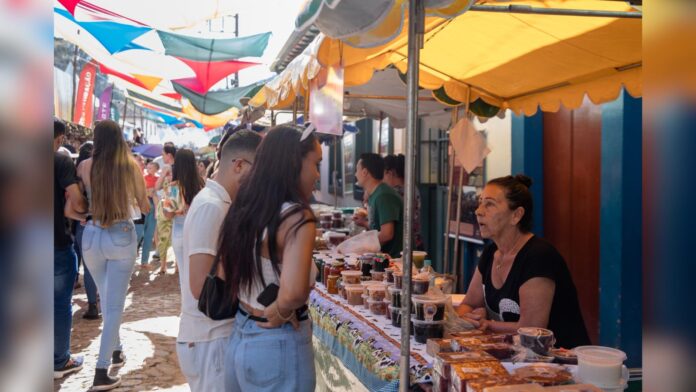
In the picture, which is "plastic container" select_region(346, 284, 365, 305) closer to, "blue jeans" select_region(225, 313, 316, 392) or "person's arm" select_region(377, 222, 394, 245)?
"blue jeans" select_region(225, 313, 316, 392)

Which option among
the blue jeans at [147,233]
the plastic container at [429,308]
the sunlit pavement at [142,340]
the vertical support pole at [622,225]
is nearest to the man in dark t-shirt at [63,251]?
the sunlit pavement at [142,340]

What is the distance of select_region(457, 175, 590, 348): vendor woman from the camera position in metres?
2.77

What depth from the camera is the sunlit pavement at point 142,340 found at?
4921 millimetres

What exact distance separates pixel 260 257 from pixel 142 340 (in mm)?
4579

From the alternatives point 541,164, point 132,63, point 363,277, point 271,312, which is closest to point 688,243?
point 271,312

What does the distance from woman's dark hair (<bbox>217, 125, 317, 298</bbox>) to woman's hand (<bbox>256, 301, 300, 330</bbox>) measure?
109 millimetres

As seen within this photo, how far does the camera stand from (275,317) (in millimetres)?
2182

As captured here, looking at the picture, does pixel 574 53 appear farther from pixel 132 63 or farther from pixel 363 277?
pixel 132 63

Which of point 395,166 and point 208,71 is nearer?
point 395,166

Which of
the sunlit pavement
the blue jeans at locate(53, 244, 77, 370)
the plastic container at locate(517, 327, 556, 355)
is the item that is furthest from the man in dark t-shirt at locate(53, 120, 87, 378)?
the plastic container at locate(517, 327, 556, 355)

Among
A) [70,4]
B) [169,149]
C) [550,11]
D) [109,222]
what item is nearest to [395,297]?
[550,11]

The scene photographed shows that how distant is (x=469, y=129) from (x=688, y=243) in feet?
16.0

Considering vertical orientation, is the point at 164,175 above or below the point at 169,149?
below

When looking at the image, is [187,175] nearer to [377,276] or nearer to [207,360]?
[377,276]
